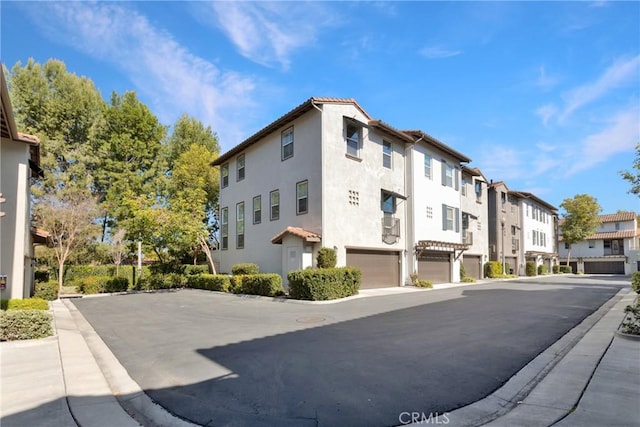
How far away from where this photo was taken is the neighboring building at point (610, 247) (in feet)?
161

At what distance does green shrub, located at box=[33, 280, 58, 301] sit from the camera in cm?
1748

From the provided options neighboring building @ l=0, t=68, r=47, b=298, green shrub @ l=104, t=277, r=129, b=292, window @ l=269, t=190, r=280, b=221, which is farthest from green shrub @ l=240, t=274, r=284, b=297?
green shrub @ l=104, t=277, r=129, b=292

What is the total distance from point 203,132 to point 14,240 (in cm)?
2994

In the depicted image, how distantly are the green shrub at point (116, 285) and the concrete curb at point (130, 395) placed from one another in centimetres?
1712

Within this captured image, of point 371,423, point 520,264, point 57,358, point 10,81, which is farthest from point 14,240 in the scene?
point 520,264

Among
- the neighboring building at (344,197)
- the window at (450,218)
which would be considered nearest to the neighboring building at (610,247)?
the window at (450,218)

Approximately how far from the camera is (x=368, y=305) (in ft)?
45.1

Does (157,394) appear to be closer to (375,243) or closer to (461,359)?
(461,359)

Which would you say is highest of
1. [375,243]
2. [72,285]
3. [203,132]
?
[203,132]

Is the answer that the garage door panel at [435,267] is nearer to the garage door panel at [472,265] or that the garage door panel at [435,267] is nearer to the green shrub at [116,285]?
the garage door panel at [472,265]

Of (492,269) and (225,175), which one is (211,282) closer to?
(225,175)

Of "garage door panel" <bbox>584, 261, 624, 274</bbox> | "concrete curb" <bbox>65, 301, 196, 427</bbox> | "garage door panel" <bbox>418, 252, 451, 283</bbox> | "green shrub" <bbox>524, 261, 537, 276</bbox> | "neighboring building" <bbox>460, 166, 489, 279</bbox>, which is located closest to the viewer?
"concrete curb" <bbox>65, 301, 196, 427</bbox>

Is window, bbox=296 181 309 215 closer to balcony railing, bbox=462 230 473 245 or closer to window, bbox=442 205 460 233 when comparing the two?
window, bbox=442 205 460 233

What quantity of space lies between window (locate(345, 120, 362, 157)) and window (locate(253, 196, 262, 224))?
6761mm
